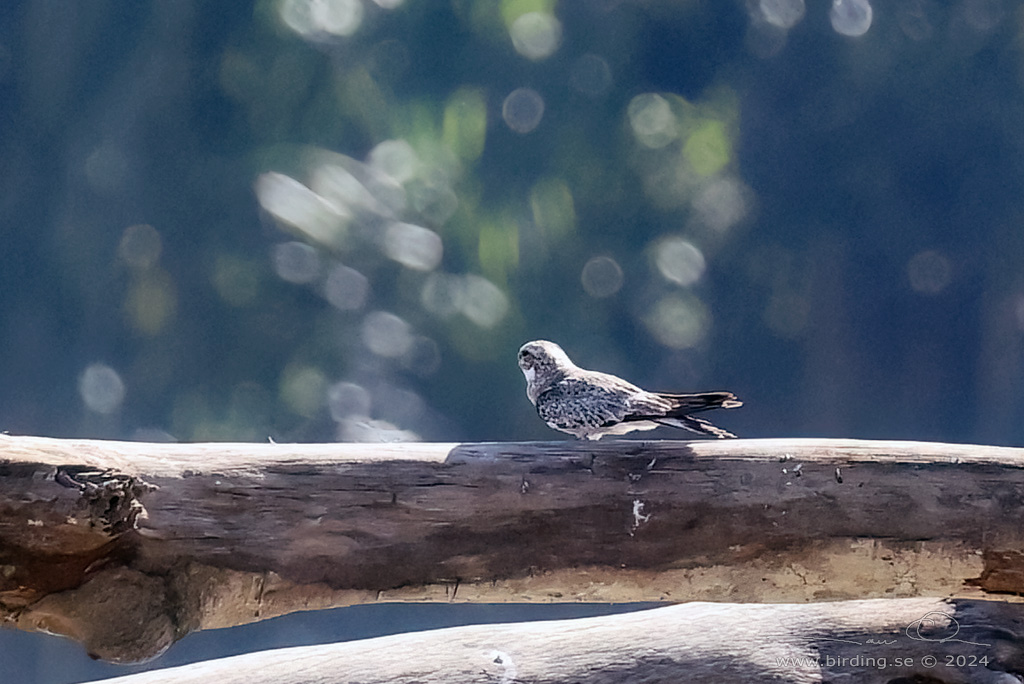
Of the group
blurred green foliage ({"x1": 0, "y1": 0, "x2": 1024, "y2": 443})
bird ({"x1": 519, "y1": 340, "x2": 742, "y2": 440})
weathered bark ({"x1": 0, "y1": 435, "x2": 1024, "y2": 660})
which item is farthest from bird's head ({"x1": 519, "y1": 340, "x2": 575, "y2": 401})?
blurred green foliage ({"x1": 0, "y1": 0, "x2": 1024, "y2": 443})

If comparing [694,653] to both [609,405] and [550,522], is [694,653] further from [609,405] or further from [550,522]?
→ [609,405]

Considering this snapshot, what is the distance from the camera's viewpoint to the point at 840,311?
4980mm

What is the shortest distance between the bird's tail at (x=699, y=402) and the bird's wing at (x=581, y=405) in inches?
5.6

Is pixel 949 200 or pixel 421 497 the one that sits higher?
pixel 949 200

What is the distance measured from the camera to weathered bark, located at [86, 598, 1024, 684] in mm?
1520

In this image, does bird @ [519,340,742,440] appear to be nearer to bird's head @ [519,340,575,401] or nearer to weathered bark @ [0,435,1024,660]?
bird's head @ [519,340,575,401]

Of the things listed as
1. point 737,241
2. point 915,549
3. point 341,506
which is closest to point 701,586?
point 915,549

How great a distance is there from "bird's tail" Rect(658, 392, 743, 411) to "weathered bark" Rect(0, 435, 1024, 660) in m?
0.14

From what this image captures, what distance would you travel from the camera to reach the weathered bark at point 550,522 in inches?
54.0

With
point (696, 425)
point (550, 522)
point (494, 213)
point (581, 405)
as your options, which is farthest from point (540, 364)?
point (494, 213)

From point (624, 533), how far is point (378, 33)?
4.37m

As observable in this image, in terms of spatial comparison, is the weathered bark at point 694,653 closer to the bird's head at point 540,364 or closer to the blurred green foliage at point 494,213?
the bird's head at point 540,364

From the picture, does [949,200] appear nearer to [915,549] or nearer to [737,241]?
[737,241]

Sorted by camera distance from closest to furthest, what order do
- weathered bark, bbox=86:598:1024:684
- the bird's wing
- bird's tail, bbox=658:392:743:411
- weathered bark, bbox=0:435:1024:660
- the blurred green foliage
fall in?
1. weathered bark, bbox=0:435:1024:660
2. weathered bark, bbox=86:598:1024:684
3. bird's tail, bbox=658:392:743:411
4. the bird's wing
5. the blurred green foliage
